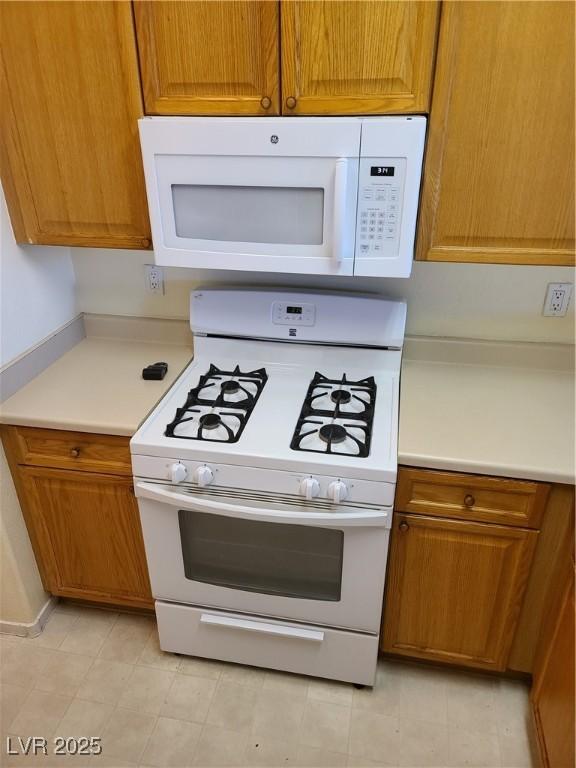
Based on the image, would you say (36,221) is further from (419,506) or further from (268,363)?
(419,506)

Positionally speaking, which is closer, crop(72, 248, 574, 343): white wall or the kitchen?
the kitchen

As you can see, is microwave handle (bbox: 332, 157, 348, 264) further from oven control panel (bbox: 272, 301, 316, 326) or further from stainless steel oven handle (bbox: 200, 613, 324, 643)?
stainless steel oven handle (bbox: 200, 613, 324, 643)

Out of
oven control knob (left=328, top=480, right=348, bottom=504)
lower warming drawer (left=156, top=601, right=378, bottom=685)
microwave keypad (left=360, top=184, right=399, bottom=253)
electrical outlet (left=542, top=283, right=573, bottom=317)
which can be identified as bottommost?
lower warming drawer (left=156, top=601, right=378, bottom=685)

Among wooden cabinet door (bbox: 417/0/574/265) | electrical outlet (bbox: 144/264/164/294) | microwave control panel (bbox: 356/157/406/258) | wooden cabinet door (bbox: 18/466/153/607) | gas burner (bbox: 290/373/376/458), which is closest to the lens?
wooden cabinet door (bbox: 417/0/574/265)

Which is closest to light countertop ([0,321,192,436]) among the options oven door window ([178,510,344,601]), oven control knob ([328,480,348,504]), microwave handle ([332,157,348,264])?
oven door window ([178,510,344,601])

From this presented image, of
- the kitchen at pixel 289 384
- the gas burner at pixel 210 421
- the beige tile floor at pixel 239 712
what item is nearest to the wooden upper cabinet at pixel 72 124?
the kitchen at pixel 289 384

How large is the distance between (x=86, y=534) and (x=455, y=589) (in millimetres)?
1122

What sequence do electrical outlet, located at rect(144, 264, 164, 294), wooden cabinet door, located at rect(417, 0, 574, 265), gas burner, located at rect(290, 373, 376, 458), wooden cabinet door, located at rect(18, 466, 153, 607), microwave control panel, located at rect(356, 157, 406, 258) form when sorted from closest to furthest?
1. wooden cabinet door, located at rect(417, 0, 574, 265)
2. microwave control panel, located at rect(356, 157, 406, 258)
3. gas burner, located at rect(290, 373, 376, 458)
4. wooden cabinet door, located at rect(18, 466, 153, 607)
5. electrical outlet, located at rect(144, 264, 164, 294)

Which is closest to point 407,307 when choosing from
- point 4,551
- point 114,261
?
point 114,261

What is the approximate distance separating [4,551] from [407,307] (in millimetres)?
1497

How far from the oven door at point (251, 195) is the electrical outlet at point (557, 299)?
70cm

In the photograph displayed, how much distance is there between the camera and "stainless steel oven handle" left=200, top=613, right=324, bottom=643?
1594mm

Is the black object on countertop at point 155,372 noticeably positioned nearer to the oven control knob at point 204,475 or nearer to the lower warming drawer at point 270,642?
the oven control knob at point 204,475

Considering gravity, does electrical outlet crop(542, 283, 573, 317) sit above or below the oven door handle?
above
